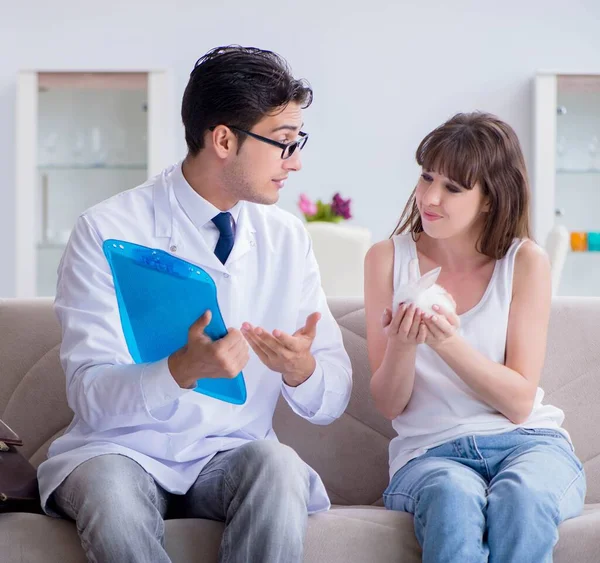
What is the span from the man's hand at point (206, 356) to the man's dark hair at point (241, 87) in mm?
536

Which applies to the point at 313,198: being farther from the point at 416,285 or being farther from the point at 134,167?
the point at 416,285

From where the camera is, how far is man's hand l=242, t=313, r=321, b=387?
1628 millimetres

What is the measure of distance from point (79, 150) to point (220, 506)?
3820mm

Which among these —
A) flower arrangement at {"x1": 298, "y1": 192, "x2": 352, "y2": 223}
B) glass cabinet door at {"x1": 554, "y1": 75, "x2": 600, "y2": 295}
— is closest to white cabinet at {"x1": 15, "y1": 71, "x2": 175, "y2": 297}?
flower arrangement at {"x1": 298, "y1": 192, "x2": 352, "y2": 223}

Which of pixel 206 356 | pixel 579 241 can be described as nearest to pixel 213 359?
pixel 206 356

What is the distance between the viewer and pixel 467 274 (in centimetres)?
199

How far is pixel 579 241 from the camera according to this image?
5.09m

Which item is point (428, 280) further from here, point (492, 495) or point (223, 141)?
point (223, 141)

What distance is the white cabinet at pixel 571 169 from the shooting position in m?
4.97

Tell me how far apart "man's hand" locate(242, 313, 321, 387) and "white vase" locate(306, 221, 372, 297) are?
2060 mm

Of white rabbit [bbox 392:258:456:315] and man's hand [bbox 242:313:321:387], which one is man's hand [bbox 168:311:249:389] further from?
white rabbit [bbox 392:258:456:315]

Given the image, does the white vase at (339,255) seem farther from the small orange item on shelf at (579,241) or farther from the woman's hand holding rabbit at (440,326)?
the woman's hand holding rabbit at (440,326)

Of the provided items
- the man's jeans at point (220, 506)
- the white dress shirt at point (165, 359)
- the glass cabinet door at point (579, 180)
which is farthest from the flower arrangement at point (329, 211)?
the man's jeans at point (220, 506)

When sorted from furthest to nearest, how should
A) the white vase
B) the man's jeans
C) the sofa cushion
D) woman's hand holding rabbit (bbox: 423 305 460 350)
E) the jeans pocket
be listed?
the white vase, the jeans pocket, woman's hand holding rabbit (bbox: 423 305 460 350), the sofa cushion, the man's jeans
